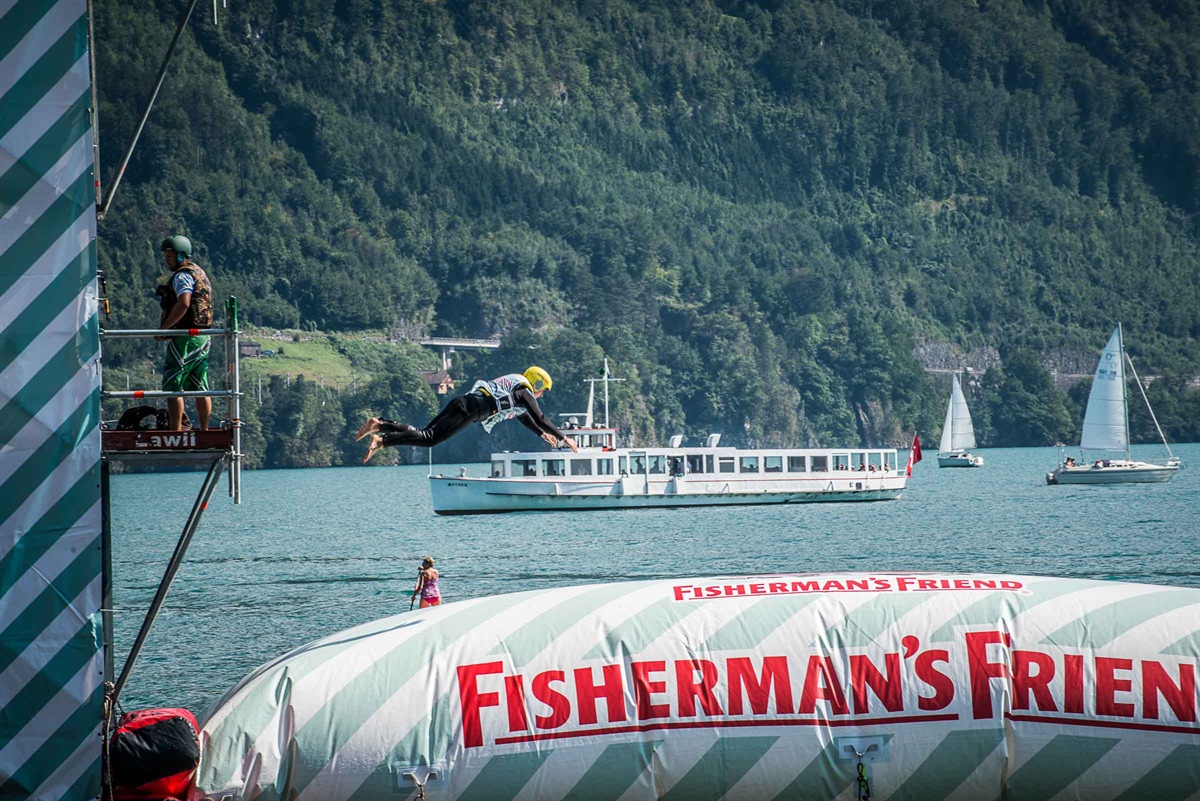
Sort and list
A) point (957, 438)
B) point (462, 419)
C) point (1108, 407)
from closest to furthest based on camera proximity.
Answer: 1. point (462, 419)
2. point (1108, 407)
3. point (957, 438)

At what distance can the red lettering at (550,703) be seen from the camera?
1233 centimetres

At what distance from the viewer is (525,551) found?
69.0 metres

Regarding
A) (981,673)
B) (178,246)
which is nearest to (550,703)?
(981,673)

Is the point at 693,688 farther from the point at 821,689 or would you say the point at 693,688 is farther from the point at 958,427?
the point at 958,427

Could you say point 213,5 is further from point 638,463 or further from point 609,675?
point 638,463

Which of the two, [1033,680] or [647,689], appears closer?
[647,689]

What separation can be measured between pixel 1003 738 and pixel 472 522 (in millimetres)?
79587

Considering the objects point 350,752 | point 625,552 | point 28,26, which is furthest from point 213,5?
point 625,552

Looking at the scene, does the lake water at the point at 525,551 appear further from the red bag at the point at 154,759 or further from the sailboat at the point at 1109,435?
the red bag at the point at 154,759

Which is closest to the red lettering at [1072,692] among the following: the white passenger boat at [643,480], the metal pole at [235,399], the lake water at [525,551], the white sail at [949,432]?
the metal pole at [235,399]

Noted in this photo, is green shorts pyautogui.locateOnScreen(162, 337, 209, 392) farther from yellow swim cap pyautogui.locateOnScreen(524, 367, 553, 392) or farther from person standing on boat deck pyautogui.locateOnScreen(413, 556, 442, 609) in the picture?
person standing on boat deck pyautogui.locateOnScreen(413, 556, 442, 609)

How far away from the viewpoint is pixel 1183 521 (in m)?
82.6

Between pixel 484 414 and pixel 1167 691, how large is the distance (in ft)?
20.9

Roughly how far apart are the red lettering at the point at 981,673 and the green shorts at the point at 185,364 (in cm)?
726
